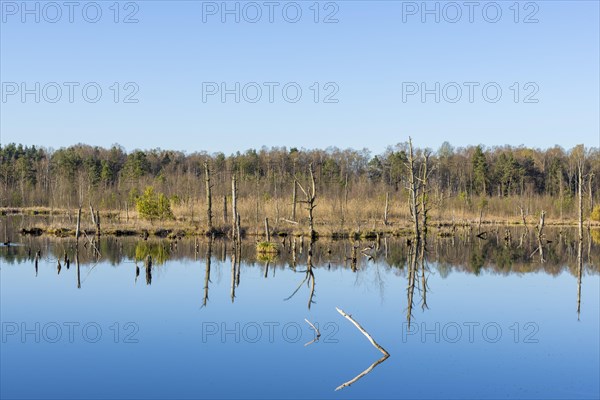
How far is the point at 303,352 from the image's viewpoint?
12.0m

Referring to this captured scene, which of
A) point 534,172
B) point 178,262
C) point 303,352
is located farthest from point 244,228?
point 534,172

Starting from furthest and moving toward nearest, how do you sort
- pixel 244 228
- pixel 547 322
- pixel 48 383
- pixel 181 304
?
pixel 244 228
pixel 181 304
pixel 547 322
pixel 48 383

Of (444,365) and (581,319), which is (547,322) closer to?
(581,319)

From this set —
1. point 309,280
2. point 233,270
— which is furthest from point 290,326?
point 233,270

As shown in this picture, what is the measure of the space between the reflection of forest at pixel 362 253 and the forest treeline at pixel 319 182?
4405 mm

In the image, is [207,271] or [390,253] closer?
[207,271]

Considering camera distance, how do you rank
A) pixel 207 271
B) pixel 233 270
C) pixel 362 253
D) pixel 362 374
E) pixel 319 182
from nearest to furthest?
pixel 362 374, pixel 207 271, pixel 233 270, pixel 362 253, pixel 319 182

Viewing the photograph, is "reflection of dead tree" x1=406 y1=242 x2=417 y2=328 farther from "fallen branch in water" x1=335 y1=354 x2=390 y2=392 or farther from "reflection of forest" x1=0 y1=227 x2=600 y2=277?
"fallen branch in water" x1=335 y1=354 x2=390 y2=392

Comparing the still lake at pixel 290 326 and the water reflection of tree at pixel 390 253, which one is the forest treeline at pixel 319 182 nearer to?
the water reflection of tree at pixel 390 253

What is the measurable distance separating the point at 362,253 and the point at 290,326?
51.1 feet

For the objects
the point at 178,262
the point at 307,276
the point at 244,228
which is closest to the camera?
the point at 307,276

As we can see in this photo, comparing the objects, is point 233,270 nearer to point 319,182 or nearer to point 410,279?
point 410,279

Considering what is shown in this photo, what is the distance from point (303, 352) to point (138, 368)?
295 centimetres

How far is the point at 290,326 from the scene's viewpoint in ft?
46.5
